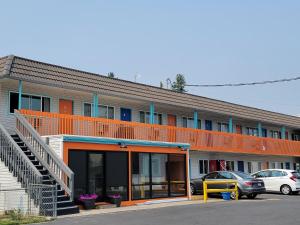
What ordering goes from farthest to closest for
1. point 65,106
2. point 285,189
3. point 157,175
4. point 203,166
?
point 203,166, point 285,189, point 65,106, point 157,175

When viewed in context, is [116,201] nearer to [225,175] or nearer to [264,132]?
[225,175]

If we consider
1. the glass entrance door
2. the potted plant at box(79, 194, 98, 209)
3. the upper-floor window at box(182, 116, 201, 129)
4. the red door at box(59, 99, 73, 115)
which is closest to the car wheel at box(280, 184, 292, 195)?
the upper-floor window at box(182, 116, 201, 129)

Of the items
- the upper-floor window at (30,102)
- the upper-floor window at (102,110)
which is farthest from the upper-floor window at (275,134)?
the upper-floor window at (30,102)

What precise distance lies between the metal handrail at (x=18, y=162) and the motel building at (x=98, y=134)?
0.04m

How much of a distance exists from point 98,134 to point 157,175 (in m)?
3.72

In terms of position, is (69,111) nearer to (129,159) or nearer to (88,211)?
(129,159)

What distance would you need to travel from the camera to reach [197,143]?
31406mm

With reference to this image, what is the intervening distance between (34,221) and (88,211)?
3.91 meters

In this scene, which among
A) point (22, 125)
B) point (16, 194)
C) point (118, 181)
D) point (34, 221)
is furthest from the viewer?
point (118, 181)

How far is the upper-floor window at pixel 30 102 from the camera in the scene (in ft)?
76.1

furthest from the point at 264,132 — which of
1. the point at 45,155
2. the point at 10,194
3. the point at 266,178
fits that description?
the point at 10,194

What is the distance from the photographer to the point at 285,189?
30.4 metres

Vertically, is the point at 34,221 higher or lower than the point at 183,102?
lower

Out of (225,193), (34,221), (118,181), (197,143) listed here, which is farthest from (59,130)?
(197,143)
